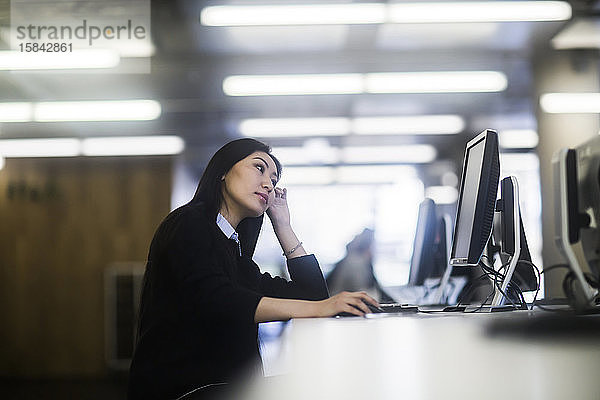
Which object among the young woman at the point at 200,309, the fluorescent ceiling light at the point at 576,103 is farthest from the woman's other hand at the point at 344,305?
the fluorescent ceiling light at the point at 576,103

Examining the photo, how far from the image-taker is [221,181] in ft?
7.35

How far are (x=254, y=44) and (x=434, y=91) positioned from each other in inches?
59.1

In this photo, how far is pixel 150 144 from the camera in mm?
5777

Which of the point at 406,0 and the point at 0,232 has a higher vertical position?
the point at 406,0

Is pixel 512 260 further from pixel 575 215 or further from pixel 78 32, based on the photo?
pixel 78 32

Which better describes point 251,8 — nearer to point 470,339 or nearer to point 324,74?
point 324,74

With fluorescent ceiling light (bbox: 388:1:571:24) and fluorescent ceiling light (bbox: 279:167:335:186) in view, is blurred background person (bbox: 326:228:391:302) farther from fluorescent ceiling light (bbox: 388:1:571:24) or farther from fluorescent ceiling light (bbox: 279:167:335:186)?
fluorescent ceiling light (bbox: 388:1:571:24)

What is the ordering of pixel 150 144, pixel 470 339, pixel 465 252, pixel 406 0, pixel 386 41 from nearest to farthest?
pixel 470 339 → pixel 465 252 → pixel 406 0 → pixel 386 41 → pixel 150 144

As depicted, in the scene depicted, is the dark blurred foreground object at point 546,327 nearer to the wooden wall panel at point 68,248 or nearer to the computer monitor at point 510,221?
the computer monitor at point 510,221

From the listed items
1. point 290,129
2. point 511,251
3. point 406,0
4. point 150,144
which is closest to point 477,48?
point 406,0

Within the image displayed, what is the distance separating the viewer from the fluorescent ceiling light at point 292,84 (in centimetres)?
572

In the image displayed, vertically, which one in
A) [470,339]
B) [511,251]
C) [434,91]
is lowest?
[470,339]

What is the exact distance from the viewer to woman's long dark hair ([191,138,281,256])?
2170 mm

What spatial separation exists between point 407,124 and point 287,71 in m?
1.18
